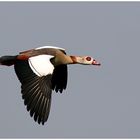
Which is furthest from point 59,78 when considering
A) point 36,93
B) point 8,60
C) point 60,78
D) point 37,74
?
point 36,93

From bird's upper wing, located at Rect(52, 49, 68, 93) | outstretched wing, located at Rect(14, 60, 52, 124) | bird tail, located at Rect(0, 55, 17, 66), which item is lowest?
bird's upper wing, located at Rect(52, 49, 68, 93)

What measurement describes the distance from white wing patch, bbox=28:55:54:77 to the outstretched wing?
11 centimetres

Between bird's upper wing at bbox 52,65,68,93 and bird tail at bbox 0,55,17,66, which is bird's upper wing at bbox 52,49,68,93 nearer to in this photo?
bird's upper wing at bbox 52,65,68,93

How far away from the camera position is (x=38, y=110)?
20.4 meters

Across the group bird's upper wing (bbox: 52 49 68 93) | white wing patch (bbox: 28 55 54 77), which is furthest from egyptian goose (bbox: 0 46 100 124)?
bird's upper wing (bbox: 52 49 68 93)

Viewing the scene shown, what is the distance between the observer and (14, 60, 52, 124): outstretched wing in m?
20.3

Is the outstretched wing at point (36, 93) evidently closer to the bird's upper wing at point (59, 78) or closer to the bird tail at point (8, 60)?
the bird tail at point (8, 60)

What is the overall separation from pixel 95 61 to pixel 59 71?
1056 mm

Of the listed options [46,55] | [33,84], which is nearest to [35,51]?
[46,55]

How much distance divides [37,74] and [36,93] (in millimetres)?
497

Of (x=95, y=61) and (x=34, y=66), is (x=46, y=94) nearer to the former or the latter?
(x=34, y=66)

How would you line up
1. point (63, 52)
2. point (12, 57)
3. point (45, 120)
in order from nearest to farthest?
point (45, 120), point (12, 57), point (63, 52)

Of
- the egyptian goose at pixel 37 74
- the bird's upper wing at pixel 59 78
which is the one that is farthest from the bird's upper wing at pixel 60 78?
the egyptian goose at pixel 37 74

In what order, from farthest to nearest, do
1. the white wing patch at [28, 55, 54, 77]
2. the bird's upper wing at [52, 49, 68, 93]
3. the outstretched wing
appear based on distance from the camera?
the bird's upper wing at [52, 49, 68, 93], the white wing patch at [28, 55, 54, 77], the outstretched wing
